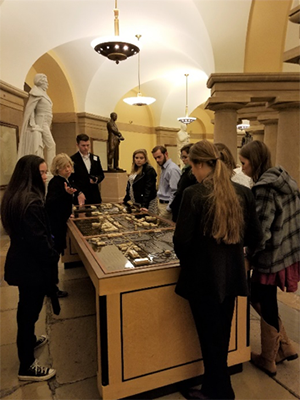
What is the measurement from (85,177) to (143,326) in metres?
2.98

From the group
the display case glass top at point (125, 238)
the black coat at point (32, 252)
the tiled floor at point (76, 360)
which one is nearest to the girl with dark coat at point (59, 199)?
the display case glass top at point (125, 238)

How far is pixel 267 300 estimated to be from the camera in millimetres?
2215

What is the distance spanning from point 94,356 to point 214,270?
53.1 inches

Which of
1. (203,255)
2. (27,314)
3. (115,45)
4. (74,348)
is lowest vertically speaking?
A: (74,348)

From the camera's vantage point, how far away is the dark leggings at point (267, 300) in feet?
7.23

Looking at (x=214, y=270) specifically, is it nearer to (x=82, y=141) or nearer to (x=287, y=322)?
(x=287, y=322)

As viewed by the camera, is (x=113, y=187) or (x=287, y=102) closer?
(x=287, y=102)

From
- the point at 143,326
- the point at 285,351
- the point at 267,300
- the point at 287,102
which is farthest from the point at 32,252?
the point at 287,102

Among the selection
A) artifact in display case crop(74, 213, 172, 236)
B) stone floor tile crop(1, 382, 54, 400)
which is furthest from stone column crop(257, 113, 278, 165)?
stone floor tile crop(1, 382, 54, 400)

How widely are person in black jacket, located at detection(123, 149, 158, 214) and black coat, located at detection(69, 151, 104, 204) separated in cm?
70

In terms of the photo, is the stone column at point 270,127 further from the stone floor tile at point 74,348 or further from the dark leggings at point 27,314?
the dark leggings at point 27,314

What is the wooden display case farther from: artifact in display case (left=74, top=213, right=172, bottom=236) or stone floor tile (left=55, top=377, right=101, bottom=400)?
artifact in display case (left=74, top=213, right=172, bottom=236)

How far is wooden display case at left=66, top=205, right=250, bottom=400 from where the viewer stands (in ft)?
6.12

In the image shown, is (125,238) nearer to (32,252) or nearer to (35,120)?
(32,252)
